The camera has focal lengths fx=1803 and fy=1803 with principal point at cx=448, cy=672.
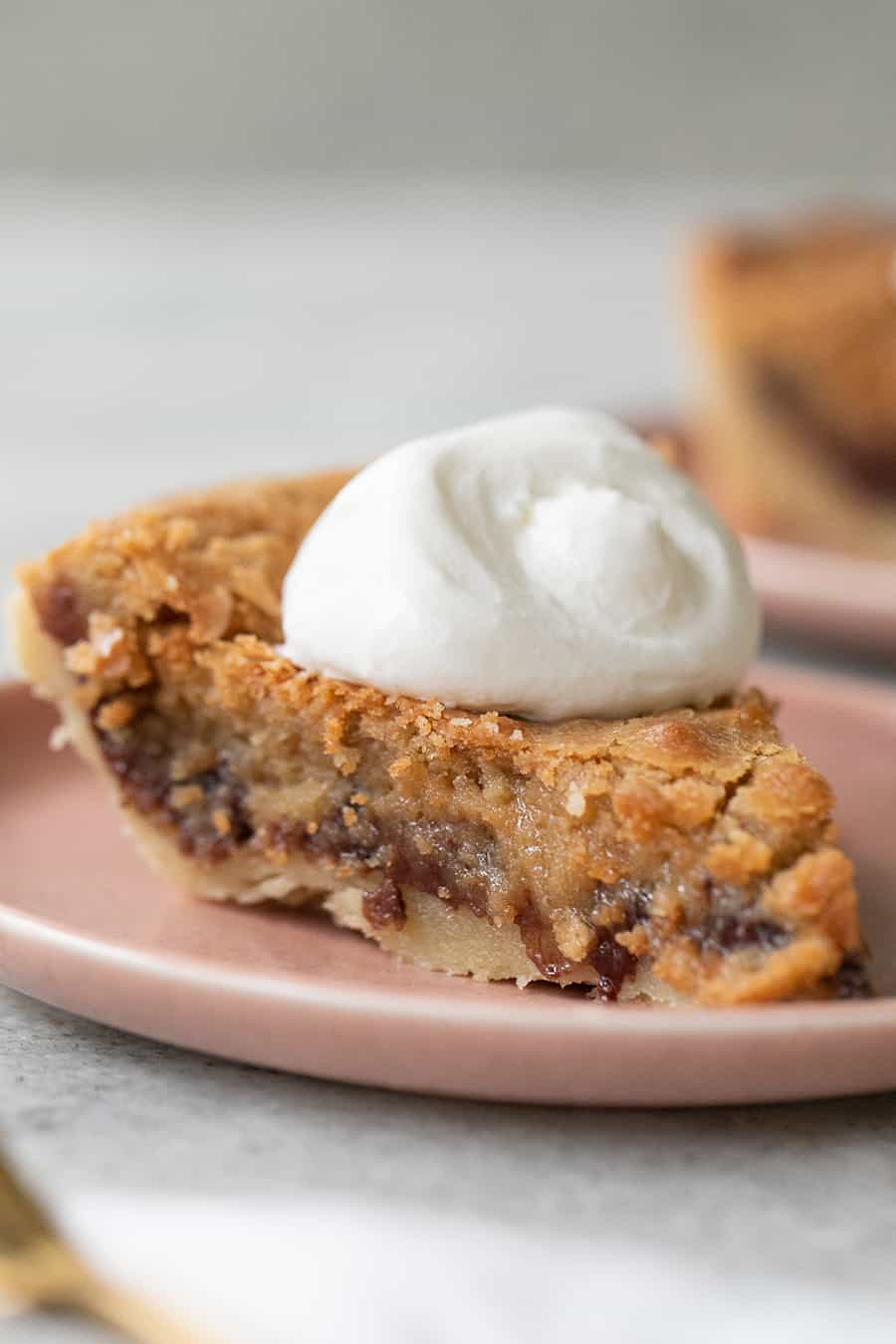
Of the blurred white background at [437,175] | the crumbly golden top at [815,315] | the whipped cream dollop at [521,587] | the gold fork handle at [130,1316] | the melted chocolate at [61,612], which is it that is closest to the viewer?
the gold fork handle at [130,1316]

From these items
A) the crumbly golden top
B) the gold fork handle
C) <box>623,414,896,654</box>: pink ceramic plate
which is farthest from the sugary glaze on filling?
the gold fork handle

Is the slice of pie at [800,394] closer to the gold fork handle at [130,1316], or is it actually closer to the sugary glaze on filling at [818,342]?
the sugary glaze on filling at [818,342]

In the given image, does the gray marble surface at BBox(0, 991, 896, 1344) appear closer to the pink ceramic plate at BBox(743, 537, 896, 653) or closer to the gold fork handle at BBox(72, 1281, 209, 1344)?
the gold fork handle at BBox(72, 1281, 209, 1344)

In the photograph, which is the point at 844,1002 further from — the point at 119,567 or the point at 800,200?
the point at 800,200

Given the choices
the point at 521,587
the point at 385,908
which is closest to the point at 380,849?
the point at 385,908

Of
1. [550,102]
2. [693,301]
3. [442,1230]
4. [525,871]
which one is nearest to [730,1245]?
[442,1230]

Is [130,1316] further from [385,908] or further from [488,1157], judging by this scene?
[385,908]

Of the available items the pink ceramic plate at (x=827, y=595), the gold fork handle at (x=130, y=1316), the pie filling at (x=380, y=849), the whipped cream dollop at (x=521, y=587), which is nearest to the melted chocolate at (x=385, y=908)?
the pie filling at (x=380, y=849)
